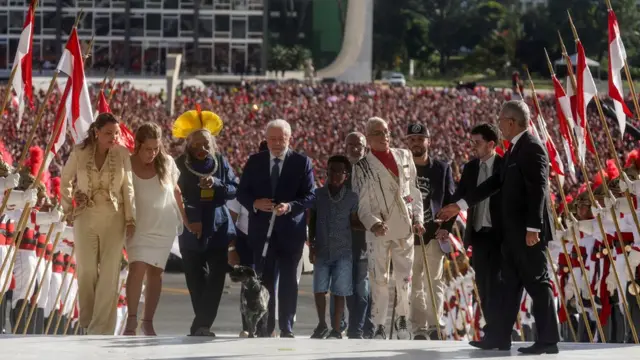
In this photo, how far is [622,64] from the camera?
1303cm

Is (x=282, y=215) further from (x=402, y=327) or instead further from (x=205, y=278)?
(x=402, y=327)

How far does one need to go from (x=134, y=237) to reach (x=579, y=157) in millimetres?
4017

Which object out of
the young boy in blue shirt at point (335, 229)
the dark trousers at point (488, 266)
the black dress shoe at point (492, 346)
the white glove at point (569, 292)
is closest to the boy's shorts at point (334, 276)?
the young boy in blue shirt at point (335, 229)

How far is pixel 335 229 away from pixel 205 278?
3.29ft

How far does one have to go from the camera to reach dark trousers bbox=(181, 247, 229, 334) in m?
12.2

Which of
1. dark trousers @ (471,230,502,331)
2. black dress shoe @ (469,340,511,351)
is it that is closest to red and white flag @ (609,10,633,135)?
dark trousers @ (471,230,502,331)

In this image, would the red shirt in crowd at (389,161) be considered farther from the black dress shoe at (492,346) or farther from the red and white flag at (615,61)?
the black dress shoe at (492,346)

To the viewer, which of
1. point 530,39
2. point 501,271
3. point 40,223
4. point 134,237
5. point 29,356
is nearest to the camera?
point 29,356

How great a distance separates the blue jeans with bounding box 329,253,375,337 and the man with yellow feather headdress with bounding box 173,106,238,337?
37.0 inches

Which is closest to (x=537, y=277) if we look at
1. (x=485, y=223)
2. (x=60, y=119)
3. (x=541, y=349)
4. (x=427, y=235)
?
(x=541, y=349)

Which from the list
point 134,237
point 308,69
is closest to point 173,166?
point 134,237

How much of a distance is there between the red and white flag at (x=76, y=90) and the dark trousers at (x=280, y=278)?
1925 mm

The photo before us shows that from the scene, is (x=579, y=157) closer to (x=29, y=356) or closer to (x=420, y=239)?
(x=420, y=239)

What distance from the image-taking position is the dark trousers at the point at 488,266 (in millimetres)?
10297
